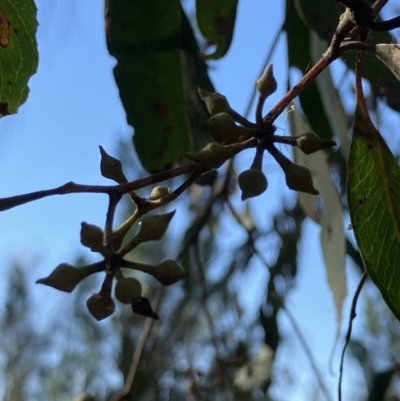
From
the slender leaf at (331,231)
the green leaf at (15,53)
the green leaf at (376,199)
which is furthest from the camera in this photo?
the slender leaf at (331,231)

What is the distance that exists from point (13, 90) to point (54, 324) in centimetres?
429

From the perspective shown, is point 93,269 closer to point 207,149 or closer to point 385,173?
point 207,149

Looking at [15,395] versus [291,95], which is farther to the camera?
[15,395]

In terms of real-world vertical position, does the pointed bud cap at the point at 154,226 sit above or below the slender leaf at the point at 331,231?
below

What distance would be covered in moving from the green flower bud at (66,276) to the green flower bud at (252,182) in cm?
15

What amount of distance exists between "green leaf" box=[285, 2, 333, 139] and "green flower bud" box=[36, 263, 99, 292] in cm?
80

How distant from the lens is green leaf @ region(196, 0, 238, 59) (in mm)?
1251

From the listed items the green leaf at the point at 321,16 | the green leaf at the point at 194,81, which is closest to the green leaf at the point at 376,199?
the green leaf at the point at 321,16

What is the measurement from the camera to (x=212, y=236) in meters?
2.54

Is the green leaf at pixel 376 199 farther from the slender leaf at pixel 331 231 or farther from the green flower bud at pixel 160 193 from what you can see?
the slender leaf at pixel 331 231

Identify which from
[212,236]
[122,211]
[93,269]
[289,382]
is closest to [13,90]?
[93,269]

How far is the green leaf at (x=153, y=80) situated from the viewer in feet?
4.06

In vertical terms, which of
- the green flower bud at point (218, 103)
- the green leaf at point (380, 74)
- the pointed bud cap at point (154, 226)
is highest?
the green leaf at point (380, 74)

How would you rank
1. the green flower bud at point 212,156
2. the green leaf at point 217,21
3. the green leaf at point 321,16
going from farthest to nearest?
1. the green leaf at point 217,21
2. the green leaf at point 321,16
3. the green flower bud at point 212,156
